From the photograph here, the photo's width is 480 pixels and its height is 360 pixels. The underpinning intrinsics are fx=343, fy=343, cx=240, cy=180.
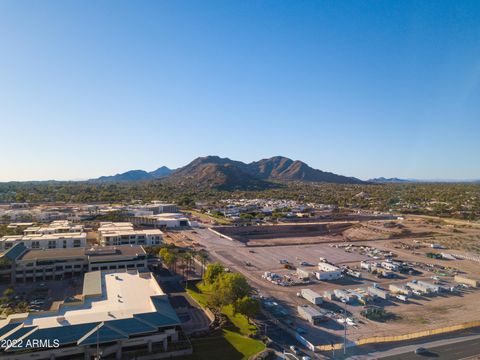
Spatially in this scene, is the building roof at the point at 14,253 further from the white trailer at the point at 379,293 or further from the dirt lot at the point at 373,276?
the white trailer at the point at 379,293

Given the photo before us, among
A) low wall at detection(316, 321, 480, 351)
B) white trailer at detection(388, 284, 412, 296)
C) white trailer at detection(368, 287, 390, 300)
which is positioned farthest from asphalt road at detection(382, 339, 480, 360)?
white trailer at detection(388, 284, 412, 296)

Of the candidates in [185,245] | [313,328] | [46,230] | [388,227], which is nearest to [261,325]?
[313,328]

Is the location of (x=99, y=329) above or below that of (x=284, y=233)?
above

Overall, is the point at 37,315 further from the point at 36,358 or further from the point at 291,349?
the point at 291,349

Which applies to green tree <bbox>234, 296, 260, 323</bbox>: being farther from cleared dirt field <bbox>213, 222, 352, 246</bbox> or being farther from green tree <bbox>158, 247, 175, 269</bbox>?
cleared dirt field <bbox>213, 222, 352, 246</bbox>

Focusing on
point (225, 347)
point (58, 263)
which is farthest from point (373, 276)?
point (58, 263)

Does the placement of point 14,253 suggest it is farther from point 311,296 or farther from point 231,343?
point 311,296

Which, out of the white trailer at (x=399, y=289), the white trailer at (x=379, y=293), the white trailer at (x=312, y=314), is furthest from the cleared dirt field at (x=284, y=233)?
the white trailer at (x=312, y=314)
